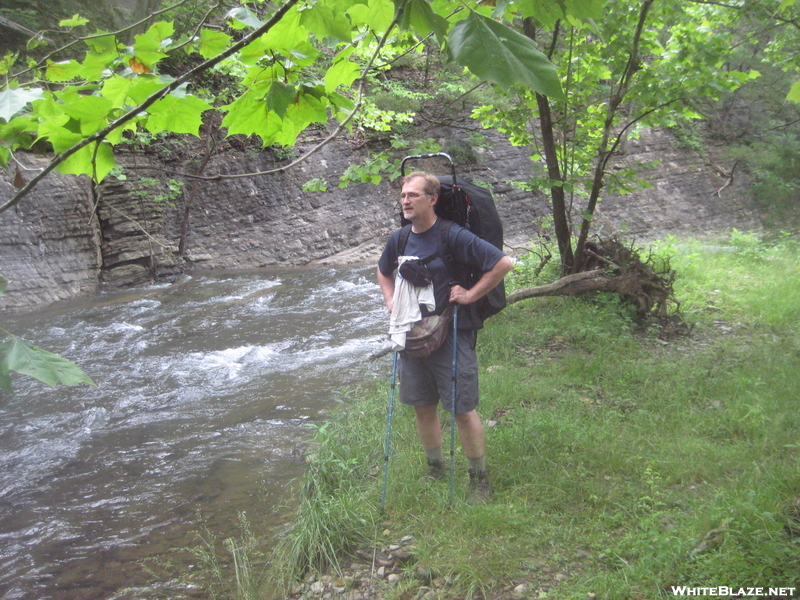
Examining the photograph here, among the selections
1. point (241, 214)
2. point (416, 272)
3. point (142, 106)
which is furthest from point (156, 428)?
point (241, 214)

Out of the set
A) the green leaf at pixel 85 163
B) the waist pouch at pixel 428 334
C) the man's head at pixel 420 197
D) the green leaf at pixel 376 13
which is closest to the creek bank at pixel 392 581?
the waist pouch at pixel 428 334

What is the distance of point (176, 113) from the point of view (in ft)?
5.14

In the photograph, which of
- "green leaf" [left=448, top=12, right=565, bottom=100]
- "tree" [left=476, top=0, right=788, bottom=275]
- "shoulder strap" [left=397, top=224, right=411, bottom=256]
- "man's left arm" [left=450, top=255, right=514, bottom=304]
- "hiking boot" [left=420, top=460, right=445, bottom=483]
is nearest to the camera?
"green leaf" [left=448, top=12, right=565, bottom=100]

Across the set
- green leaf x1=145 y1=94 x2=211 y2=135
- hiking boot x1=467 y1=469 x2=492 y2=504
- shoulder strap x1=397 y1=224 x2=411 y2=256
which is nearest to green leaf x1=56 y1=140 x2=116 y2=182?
green leaf x1=145 y1=94 x2=211 y2=135

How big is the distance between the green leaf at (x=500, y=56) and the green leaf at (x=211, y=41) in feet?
2.88

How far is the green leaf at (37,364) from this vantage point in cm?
125

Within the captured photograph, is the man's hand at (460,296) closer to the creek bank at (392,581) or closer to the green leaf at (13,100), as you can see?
the creek bank at (392,581)

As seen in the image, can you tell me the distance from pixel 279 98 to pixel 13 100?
23.4 inches

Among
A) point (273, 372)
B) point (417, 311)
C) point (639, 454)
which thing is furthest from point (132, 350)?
point (639, 454)

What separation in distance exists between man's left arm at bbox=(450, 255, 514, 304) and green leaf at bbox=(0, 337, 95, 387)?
2644 millimetres

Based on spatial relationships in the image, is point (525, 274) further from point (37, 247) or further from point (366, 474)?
point (37, 247)

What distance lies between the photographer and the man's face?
3773 mm

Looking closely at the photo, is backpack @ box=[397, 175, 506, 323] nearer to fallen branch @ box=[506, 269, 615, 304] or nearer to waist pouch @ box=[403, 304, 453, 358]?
waist pouch @ box=[403, 304, 453, 358]

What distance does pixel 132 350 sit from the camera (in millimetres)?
9062
